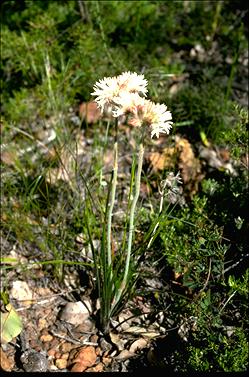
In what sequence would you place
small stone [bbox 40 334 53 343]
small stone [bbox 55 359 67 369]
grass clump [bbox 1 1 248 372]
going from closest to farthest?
grass clump [bbox 1 1 248 372]
small stone [bbox 55 359 67 369]
small stone [bbox 40 334 53 343]

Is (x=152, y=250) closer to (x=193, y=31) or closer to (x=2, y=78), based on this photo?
(x=2, y=78)

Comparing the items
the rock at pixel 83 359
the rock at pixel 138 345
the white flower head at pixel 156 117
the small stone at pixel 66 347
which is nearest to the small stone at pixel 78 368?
the rock at pixel 83 359

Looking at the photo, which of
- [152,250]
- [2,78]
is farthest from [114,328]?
[2,78]

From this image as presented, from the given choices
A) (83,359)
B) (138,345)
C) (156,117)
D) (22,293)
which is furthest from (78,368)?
(156,117)

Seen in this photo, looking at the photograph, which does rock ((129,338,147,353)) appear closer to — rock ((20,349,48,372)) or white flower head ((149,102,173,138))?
rock ((20,349,48,372))

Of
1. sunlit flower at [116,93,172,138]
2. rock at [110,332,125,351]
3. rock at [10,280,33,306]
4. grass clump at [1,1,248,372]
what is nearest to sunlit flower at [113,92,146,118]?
sunlit flower at [116,93,172,138]
